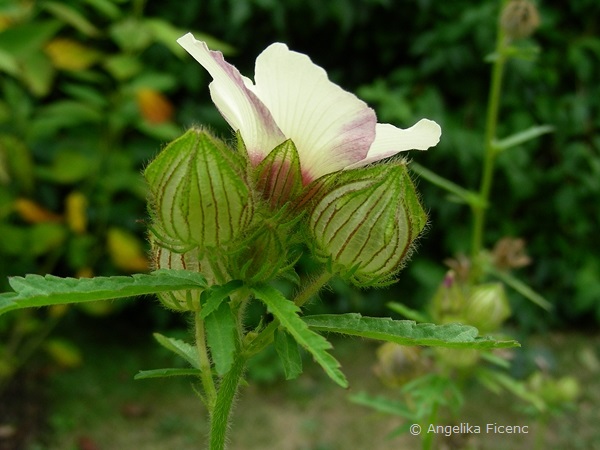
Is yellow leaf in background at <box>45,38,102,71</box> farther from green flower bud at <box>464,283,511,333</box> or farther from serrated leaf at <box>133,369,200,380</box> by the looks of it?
serrated leaf at <box>133,369,200,380</box>

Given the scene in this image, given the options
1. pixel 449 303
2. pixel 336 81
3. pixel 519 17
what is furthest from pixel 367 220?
pixel 336 81

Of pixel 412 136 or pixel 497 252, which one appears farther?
pixel 497 252

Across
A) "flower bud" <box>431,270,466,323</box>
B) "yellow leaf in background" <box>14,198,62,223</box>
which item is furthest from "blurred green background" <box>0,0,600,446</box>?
"flower bud" <box>431,270,466,323</box>

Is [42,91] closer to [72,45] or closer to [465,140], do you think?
[72,45]

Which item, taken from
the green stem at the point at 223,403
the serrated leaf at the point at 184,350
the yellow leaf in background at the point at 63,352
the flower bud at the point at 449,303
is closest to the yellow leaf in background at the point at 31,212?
the yellow leaf in background at the point at 63,352

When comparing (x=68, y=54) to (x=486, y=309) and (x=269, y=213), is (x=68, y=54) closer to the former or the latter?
(x=486, y=309)

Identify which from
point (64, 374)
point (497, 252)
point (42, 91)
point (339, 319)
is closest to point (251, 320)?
point (64, 374)
